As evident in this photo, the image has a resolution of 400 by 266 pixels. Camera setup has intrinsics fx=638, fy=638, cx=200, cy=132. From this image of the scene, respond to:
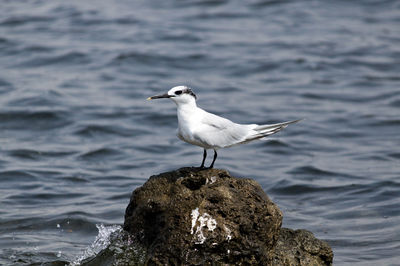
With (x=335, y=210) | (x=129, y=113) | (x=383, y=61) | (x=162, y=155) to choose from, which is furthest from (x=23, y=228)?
(x=383, y=61)

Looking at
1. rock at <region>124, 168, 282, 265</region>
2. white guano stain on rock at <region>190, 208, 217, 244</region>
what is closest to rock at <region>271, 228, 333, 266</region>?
rock at <region>124, 168, 282, 265</region>

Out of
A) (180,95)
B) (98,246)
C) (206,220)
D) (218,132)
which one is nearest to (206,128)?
(218,132)

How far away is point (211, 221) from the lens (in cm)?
569

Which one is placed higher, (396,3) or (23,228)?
(396,3)

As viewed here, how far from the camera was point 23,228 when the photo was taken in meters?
8.73

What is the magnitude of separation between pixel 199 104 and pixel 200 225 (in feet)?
28.0

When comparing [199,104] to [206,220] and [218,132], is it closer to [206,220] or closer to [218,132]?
[218,132]

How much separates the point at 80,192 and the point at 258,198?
195 inches

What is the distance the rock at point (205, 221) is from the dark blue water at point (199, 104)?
149 centimetres

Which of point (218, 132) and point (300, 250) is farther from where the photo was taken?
point (300, 250)

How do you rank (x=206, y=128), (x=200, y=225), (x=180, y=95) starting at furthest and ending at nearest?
(x=180, y=95), (x=206, y=128), (x=200, y=225)

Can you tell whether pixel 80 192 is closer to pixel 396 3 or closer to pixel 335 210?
pixel 335 210

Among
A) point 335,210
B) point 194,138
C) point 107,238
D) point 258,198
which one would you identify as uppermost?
point 194,138

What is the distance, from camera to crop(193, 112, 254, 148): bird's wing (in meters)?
6.04
